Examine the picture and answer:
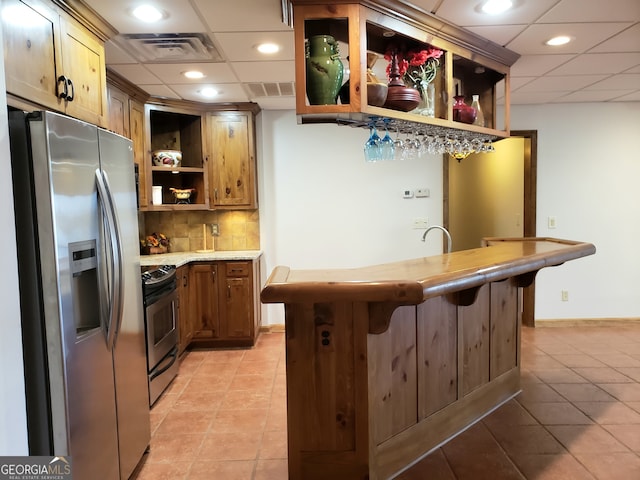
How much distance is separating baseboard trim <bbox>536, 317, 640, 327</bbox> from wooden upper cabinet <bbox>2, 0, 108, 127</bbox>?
181 inches

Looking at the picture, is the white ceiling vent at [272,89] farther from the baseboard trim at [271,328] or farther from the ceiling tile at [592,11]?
the baseboard trim at [271,328]

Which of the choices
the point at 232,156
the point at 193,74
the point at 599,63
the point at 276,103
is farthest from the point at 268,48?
the point at 599,63

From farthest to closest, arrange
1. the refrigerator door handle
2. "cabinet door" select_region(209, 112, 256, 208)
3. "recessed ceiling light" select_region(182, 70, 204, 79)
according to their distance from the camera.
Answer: "cabinet door" select_region(209, 112, 256, 208)
"recessed ceiling light" select_region(182, 70, 204, 79)
the refrigerator door handle

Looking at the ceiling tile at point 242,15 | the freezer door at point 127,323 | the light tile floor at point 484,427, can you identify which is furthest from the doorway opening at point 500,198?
the freezer door at point 127,323

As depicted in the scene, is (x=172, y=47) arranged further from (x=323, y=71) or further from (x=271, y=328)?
(x=271, y=328)

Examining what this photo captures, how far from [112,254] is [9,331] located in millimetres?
490

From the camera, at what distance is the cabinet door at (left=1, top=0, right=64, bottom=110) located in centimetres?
175

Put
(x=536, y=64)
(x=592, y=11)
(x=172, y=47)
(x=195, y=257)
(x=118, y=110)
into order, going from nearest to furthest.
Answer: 1. (x=592, y=11)
2. (x=172, y=47)
3. (x=536, y=64)
4. (x=118, y=110)
5. (x=195, y=257)

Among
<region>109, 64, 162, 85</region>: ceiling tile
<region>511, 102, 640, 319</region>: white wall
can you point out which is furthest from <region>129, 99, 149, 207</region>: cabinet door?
<region>511, 102, 640, 319</region>: white wall

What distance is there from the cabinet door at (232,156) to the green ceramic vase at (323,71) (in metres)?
2.37

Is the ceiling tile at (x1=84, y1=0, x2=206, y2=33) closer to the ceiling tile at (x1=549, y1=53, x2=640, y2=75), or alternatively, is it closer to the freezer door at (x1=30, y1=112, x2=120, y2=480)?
the freezer door at (x1=30, y1=112, x2=120, y2=480)

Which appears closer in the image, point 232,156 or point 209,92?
point 209,92

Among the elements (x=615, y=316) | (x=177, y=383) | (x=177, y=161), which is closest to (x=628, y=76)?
(x=615, y=316)

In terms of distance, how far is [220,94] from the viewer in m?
4.02
